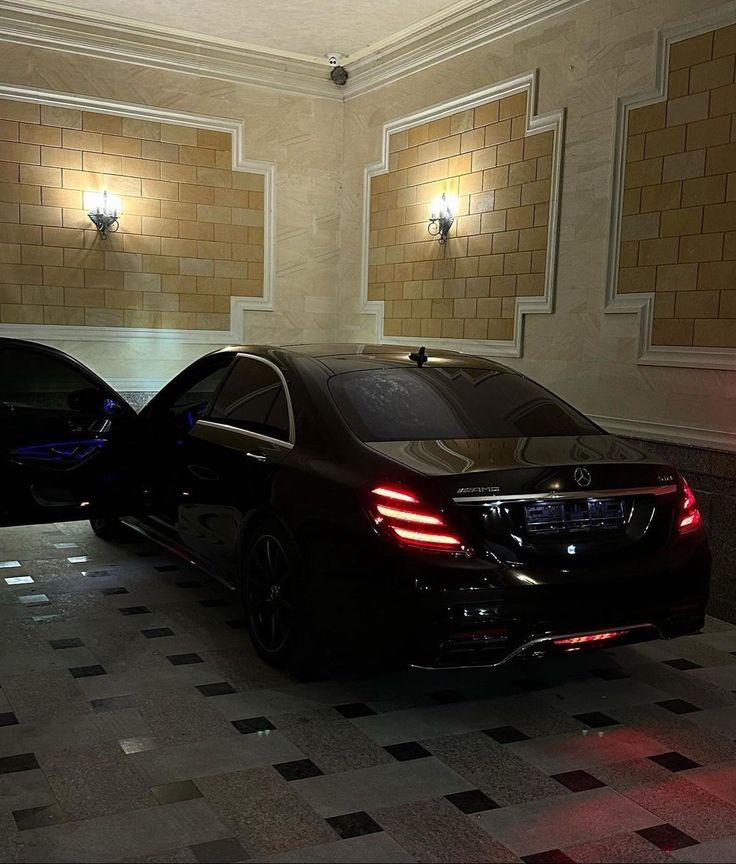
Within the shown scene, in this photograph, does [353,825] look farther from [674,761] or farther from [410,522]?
[674,761]

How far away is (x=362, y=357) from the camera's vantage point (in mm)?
3852

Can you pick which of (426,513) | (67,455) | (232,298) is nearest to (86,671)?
(67,455)

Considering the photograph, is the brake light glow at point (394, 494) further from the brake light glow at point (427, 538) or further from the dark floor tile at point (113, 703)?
the dark floor tile at point (113, 703)

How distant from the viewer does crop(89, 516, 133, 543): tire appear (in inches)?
222

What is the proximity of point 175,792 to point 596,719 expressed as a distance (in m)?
1.50

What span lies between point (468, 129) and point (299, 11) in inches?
59.2

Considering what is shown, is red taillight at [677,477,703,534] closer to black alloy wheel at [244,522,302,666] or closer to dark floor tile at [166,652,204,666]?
black alloy wheel at [244,522,302,666]

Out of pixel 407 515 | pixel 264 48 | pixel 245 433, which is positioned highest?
pixel 264 48

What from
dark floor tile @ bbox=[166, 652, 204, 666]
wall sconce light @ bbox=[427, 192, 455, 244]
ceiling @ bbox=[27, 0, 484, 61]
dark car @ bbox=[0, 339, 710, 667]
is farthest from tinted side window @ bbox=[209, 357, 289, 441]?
ceiling @ bbox=[27, 0, 484, 61]

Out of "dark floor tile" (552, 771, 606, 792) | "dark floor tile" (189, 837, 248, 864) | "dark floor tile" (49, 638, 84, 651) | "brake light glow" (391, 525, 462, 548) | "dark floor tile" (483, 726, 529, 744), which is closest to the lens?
"dark floor tile" (189, 837, 248, 864)

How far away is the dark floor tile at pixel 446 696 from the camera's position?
3377 mm

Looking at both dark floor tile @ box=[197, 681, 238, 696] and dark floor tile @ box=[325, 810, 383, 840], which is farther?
dark floor tile @ box=[197, 681, 238, 696]

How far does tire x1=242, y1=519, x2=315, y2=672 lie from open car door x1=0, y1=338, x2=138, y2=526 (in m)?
1.44

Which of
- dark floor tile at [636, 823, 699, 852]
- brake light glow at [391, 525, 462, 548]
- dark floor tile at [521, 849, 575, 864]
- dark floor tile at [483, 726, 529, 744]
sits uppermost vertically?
brake light glow at [391, 525, 462, 548]
